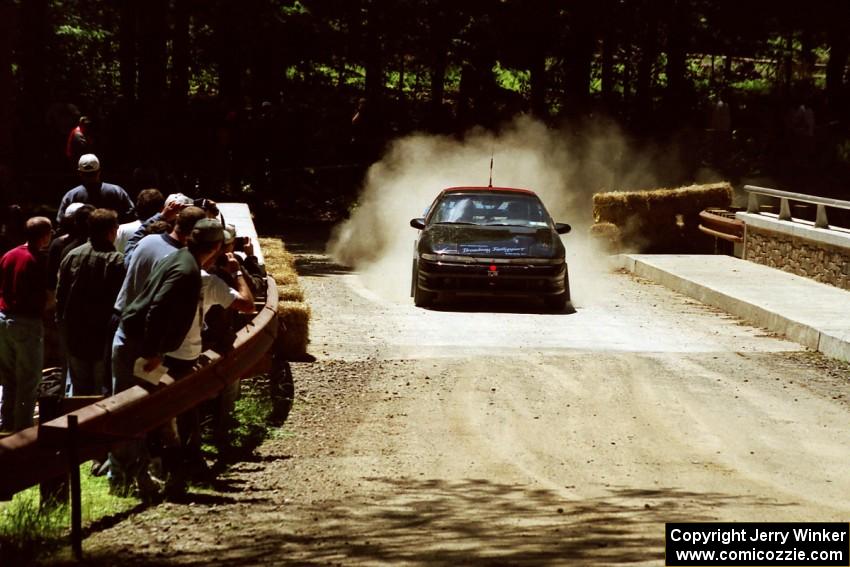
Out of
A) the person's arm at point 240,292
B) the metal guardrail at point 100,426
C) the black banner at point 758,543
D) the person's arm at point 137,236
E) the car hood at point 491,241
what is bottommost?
the black banner at point 758,543

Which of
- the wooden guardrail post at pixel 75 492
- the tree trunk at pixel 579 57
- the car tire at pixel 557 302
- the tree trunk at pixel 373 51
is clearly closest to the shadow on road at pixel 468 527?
the wooden guardrail post at pixel 75 492

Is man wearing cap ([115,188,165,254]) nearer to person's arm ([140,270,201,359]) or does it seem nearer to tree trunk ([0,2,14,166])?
person's arm ([140,270,201,359])

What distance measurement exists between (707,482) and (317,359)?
5943 mm

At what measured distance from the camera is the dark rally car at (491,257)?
18.0 m

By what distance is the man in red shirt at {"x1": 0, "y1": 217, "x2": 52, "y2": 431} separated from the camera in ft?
35.0

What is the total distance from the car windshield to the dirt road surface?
2.15 metres

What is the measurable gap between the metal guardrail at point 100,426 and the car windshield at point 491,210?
10.0m

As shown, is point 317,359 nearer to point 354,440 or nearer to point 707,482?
point 354,440

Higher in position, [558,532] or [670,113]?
[670,113]

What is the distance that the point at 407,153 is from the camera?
36.2 meters

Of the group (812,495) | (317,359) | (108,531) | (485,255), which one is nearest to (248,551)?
(108,531)

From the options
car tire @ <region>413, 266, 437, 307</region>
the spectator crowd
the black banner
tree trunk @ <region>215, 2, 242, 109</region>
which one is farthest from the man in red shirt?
tree trunk @ <region>215, 2, 242, 109</region>

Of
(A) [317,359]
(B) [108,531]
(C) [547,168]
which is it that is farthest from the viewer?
(C) [547,168]

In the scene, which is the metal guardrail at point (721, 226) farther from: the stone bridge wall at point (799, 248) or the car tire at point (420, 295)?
the car tire at point (420, 295)
